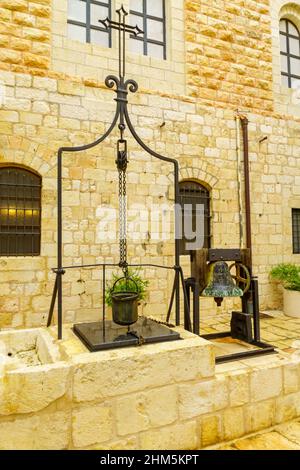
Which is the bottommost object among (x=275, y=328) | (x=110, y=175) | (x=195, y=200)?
(x=275, y=328)

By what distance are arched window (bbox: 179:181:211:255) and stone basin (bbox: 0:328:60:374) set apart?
135 inches

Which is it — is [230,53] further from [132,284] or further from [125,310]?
[125,310]

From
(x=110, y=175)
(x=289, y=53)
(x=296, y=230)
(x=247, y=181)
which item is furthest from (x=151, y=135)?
(x=289, y=53)

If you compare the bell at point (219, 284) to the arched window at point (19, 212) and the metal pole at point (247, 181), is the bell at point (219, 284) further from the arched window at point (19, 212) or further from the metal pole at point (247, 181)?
the metal pole at point (247, 181)

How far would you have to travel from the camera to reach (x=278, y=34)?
6.88 metres

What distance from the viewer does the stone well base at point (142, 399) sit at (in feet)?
6.33

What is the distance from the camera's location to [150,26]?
5.94 meters

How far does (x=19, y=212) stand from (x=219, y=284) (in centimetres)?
340

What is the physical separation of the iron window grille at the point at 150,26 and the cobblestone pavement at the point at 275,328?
16.7ft

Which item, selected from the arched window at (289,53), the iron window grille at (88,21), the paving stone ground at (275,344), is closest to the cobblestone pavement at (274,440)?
the paving stone ground at (275,344)

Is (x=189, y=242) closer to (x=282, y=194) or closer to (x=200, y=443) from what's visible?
(x=282, y=194)

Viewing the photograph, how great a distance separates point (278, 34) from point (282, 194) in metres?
3.59

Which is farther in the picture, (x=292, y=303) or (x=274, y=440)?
(x=292, y=303)
